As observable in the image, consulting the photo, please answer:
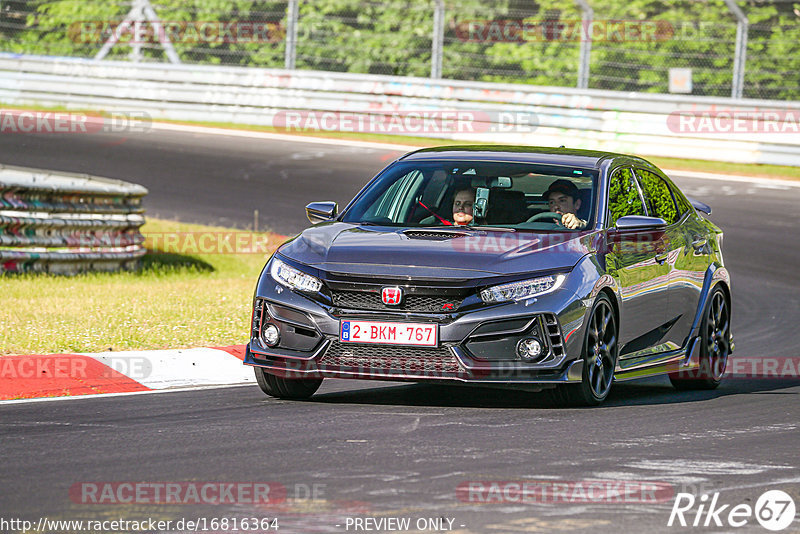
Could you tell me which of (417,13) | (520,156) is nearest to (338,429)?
(520,156)

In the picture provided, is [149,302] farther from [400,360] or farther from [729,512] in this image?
[729,512]

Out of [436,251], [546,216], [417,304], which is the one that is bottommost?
[417,304]

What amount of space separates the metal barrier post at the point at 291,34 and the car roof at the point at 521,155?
16841 mm

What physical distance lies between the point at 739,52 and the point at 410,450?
1818cm

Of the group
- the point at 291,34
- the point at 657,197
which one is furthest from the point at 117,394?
the point at 291,34

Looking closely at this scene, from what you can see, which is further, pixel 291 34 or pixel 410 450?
pixel 291 34

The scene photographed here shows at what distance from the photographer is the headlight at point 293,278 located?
26.8 ft

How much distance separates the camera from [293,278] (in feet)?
27.2

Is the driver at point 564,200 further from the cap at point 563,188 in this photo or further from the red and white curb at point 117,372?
the red and white curb at point 117,372

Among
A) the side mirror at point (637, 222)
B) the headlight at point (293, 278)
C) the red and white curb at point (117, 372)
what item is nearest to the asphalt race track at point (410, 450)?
the red and white curb at point (117, 372)

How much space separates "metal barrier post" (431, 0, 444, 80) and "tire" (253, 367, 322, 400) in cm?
1758

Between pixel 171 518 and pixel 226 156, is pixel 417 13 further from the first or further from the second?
pixel 171 518

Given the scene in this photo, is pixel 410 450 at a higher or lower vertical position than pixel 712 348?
higher

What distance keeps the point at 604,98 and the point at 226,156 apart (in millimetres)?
6403
